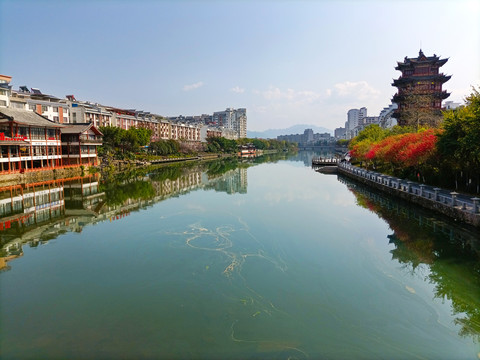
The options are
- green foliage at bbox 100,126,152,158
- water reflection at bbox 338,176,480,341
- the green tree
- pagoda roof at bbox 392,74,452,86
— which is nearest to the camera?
water reflection at bbox 338,176,480,341

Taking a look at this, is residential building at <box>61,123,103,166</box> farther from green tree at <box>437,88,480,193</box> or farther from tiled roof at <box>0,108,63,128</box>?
green tree at <box>437,88,480,193</box>

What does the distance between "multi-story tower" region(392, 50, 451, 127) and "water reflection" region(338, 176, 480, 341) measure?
2477cm

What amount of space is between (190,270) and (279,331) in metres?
3.72

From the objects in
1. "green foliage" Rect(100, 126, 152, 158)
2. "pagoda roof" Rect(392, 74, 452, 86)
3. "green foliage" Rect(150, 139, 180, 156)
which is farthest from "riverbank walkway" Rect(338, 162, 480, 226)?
"green foliage" Rect(150, 139, 180, 156)

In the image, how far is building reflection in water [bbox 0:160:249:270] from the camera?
42.9 ft

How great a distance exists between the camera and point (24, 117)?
96.3 feet

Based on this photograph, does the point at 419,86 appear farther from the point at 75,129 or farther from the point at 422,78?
the point at 75,129

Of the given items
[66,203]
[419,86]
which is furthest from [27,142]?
[419,86]

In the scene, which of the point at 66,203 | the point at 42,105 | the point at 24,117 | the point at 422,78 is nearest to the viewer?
the point at 66,203

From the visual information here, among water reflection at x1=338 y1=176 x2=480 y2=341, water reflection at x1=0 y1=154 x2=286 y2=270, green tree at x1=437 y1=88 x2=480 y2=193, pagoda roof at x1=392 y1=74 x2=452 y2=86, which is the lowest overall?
water reflection at x1=338 y1=176 x2=480 y2=341

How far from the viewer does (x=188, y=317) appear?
6.74 metres

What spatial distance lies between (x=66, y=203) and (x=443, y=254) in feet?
63.8

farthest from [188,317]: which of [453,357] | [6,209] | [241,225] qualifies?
[6,209]

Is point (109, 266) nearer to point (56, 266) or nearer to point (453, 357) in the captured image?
point (56, 266)
